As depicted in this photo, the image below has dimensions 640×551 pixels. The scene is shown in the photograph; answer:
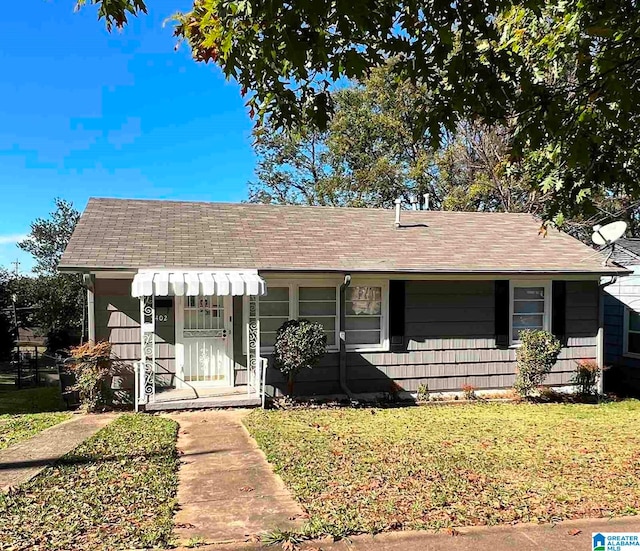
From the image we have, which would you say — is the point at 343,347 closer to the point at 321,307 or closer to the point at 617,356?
the point at 321,307

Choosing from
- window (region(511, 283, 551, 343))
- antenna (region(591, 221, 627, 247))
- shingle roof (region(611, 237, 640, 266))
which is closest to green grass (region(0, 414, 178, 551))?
window (region(511, 283, 551, 343))

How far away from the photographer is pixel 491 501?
4.99m

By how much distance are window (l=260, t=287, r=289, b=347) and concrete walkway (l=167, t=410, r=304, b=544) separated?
10.3 feet

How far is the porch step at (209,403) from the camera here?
9.07 metres

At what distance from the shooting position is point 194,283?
902 cm

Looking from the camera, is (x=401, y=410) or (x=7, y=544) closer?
(x=7, y=544)

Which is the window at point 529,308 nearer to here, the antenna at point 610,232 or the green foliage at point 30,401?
the antenna at point 610,232

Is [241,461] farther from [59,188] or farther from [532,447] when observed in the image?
[59,188]

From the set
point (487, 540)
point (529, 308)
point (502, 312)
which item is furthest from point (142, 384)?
point (529, 308)

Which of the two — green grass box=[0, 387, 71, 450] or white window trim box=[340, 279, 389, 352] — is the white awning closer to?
green grass box=[0, 387, 71, 450]

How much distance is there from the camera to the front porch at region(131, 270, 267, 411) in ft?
29.8

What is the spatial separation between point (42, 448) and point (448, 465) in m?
5.12

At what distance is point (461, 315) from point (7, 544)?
30.9ft

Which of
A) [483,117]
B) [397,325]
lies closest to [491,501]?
[483,117]
